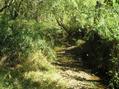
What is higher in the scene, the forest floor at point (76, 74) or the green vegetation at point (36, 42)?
the green vegetation at point (36, 42)

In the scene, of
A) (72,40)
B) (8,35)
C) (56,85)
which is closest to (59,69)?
(56,85)

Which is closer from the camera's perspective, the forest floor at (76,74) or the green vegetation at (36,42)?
the green vegetation at (36,42)

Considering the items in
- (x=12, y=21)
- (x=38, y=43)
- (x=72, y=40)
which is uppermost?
(x=12, y=21)

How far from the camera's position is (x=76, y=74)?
16.2 m

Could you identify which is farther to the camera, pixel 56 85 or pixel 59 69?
pixel 59 69

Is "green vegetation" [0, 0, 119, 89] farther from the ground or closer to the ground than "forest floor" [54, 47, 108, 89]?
farther from the ground

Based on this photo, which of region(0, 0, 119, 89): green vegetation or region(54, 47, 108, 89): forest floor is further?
region(54, 47, 108, 89): forest floor

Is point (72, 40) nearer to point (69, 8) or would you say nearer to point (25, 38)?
point (69, 8)

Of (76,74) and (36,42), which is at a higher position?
(36,42)

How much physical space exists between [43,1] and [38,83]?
347cm

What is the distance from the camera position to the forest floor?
14.3 metres

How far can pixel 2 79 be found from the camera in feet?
40.2

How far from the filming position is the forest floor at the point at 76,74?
14.3 m

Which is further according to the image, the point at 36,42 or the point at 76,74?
the point at 76,74
